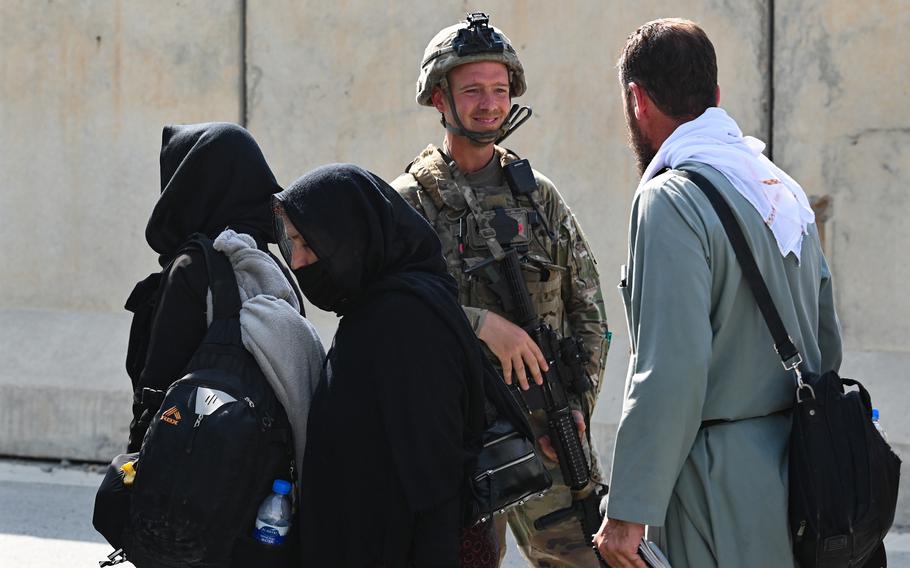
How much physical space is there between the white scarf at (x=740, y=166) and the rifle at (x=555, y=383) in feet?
3.52

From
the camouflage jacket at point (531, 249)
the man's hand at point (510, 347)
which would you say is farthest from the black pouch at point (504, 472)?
the camouflage jacket at point (531, 249)

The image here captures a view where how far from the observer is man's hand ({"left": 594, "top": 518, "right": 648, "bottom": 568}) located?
Result: 245cm

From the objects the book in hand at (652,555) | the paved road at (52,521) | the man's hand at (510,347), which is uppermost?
the man's hand at (510,347)

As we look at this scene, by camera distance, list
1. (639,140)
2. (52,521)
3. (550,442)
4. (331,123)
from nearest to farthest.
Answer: (639,140)
(550,442)
(52,521)
(331,123)

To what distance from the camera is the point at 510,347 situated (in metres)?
3.56

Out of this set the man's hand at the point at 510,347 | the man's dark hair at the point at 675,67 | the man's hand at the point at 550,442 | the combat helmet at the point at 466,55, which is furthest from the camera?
the combat helmet at the point at 466,55

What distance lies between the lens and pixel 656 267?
8.04 ft

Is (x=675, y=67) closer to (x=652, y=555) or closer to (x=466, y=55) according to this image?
(x=652, y=555)

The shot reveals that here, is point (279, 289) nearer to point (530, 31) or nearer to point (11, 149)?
point (530, 31)

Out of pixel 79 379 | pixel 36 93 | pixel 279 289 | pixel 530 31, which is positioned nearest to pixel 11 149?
pixel 36 93

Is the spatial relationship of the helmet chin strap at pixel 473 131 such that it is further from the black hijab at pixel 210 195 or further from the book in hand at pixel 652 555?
the book in hand at pixel 652 555

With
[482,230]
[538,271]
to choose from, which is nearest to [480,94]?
[482,230]

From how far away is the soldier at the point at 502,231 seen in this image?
3.68 metres

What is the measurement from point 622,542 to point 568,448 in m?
1.17
